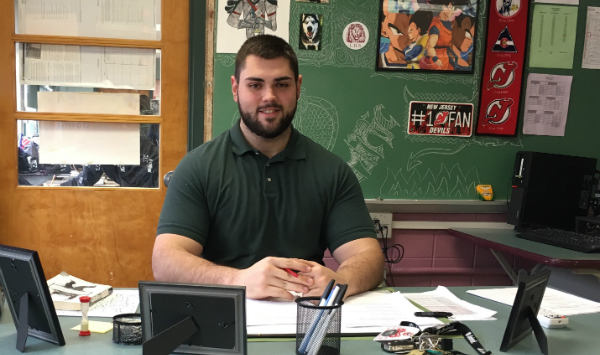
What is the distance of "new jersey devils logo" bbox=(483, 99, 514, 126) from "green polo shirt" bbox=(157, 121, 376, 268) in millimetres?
1442

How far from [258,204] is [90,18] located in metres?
1.62

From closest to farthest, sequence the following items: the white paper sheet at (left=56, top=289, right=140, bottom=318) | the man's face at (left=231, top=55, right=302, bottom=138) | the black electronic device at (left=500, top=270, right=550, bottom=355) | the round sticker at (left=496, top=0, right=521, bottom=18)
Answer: the black electronic device at (left=500, top=270, right=550, bottom=355) → the white paper sheet at (left=56, top=289, right=140, bottom=318) → the man's face at (left=231, top=55, right=302, bottom=138) → the round sticker at (left=496, top=0, right=521, bottom=18)

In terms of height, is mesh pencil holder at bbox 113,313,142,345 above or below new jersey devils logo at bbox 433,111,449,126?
below

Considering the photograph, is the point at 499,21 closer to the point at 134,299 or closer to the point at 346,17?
the point at 346,17

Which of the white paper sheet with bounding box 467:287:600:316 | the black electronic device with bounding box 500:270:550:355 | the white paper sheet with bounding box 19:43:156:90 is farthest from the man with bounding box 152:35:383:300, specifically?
the white paper sheet with bounding box 19:43:156:90

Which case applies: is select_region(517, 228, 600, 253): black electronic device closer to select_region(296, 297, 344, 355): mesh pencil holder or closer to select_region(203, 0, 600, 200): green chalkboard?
select_region(203, 0, 600, 200): green chalkboard

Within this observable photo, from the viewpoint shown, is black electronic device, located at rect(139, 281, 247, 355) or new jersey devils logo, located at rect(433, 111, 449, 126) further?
new jersey devils logo, located at rect(433, 111, 449, 126)

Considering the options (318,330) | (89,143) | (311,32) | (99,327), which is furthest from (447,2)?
(99,327)

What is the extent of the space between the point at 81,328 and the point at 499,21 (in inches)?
103

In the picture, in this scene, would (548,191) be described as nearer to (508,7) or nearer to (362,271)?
(508,7)

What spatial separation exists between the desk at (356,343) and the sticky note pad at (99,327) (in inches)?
0.6

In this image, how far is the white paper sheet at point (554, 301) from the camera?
1.45 m

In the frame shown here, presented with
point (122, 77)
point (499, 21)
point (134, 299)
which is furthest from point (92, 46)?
point (499, 21)

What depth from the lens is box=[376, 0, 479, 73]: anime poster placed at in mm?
2795
